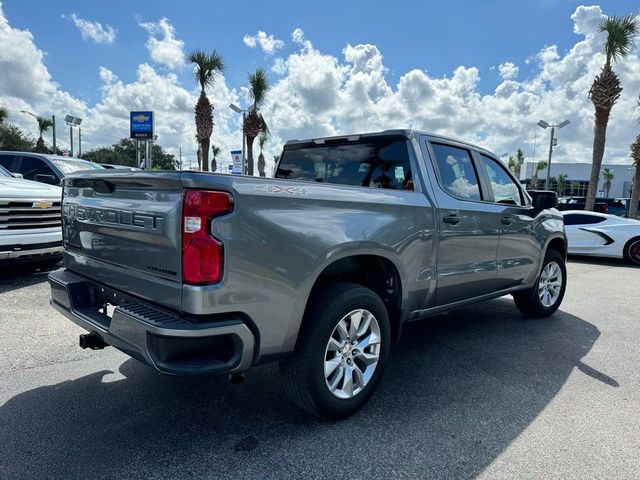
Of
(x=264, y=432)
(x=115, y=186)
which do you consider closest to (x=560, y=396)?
(x=264, y=432)

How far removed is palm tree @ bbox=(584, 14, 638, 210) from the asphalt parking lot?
15.7m

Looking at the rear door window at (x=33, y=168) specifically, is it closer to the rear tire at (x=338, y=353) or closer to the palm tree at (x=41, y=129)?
the rear tire at (x=338, y=353)

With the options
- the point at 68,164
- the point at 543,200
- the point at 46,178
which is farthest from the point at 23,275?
the point at 543,200

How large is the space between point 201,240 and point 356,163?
197 centimetres

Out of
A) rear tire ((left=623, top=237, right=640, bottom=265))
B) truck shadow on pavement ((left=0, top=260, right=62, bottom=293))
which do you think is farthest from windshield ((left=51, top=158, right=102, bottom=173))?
rear tire ((left=623, top=237, right=640, bottom=265))

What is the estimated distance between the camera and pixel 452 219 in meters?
3.71

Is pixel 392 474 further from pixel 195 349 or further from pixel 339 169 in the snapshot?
pixel 339 169

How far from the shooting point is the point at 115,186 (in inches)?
108

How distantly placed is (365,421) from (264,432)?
649mm

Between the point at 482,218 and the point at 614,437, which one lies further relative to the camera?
the point at 482,218

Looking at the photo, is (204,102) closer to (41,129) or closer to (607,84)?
(607,84)

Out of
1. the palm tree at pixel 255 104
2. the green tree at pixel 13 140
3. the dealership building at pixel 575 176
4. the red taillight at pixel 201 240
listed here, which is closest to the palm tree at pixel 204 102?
the palm tree at pixel 255 104

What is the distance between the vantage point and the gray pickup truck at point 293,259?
2.27 m

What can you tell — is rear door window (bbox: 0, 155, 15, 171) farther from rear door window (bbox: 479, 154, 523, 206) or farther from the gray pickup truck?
rear door window (bbox: 479, 154, 523, 206)
